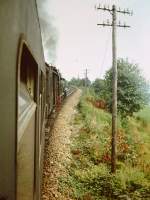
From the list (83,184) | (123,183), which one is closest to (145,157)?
(123,183)

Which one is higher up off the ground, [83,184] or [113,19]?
[113,19]

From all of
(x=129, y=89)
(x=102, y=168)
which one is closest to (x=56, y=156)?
(x=102, y=168)

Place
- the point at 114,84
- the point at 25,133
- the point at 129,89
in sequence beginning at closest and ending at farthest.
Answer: the point at 25,133
the point at 114,84
the point at 129,89

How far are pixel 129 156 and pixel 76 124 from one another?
4885mm

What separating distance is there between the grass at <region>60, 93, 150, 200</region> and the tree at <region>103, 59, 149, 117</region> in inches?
248

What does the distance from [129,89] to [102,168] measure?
14.1 metres

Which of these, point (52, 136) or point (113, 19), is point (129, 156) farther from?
point (113, 19)

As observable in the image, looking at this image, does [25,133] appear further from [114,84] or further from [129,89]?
[129,89]

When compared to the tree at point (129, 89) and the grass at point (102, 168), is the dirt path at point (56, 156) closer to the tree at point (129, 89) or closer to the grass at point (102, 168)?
the grass at point (102, 168)

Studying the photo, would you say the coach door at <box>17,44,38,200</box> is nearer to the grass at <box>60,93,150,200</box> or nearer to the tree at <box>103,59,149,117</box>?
the grass at <box>60,93,150,200</box>

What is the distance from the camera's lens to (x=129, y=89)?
1093 inches

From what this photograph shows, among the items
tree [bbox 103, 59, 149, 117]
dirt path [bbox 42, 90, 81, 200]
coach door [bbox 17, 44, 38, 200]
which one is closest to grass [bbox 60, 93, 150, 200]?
dirt path [bbox 42, 90, 81, 200]

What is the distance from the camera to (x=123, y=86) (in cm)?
2795

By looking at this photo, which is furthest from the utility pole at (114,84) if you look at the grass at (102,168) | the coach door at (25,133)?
the coach door at (25,133)
